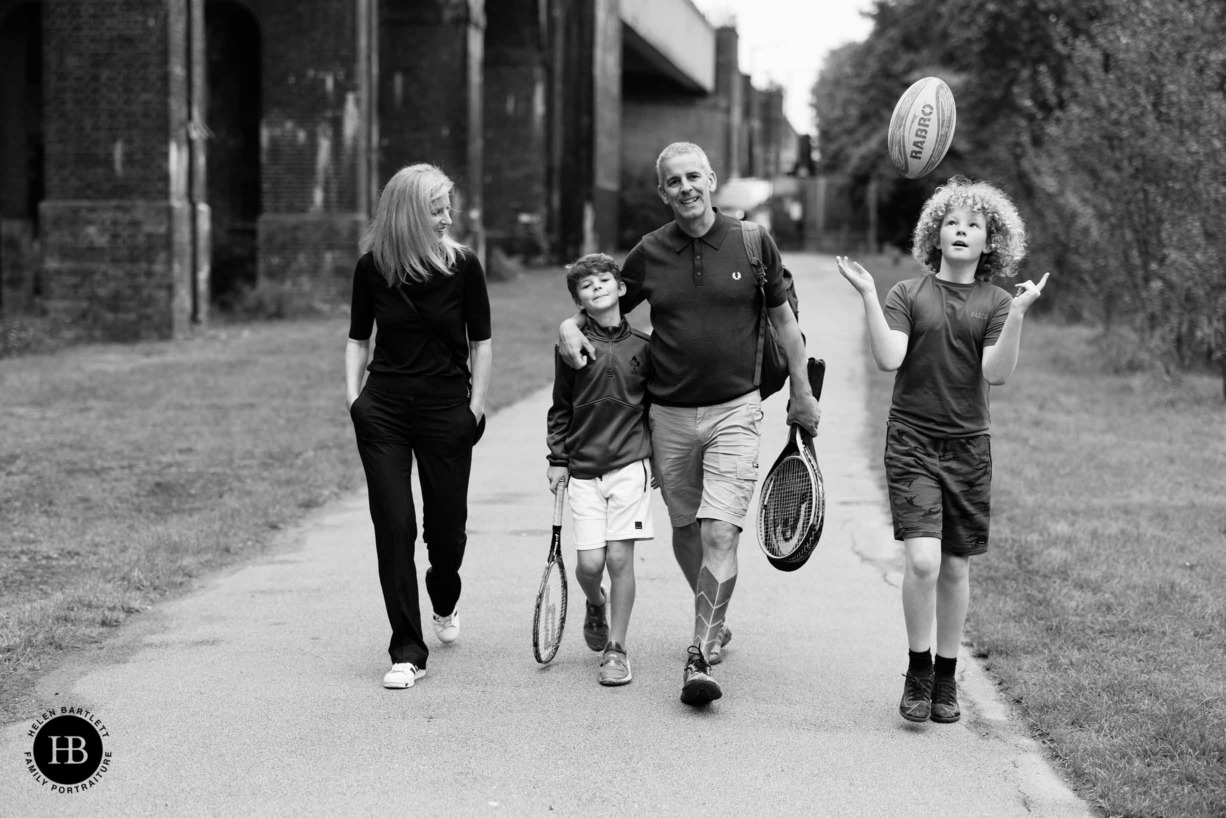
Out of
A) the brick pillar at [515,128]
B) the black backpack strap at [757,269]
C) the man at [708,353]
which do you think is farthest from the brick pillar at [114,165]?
the brick pillar at [515,128]

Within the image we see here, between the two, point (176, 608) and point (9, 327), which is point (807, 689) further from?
point (9, 327)

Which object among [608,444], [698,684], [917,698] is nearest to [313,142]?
[608,444]

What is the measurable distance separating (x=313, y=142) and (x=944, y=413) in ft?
65.9

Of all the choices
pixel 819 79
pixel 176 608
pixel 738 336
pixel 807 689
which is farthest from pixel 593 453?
pixel 819 79

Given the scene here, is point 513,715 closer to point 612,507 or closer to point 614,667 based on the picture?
point 614,667

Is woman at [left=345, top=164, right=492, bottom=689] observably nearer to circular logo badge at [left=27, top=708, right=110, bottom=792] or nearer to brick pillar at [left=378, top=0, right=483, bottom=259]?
circular logo badge at [left=27, top=708, right=110, bottom=792]

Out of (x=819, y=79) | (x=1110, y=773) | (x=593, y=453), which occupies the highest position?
(x=819, y=79)

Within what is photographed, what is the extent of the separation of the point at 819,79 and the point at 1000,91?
69608mm

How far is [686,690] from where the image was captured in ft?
16.3

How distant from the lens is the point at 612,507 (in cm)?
529

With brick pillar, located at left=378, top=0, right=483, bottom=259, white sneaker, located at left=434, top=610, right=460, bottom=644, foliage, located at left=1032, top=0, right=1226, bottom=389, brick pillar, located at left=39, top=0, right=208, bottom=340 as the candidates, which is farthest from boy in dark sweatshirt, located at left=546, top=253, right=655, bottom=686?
brick pillar, located at left=378, top=0, right=483, bottom=259

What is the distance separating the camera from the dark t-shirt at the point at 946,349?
4.86m

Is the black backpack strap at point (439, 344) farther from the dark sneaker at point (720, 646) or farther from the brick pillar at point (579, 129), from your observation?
the brick pillar at point (579, 129)

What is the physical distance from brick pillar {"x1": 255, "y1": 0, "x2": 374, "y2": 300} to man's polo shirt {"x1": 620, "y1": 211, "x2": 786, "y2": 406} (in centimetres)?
1915
